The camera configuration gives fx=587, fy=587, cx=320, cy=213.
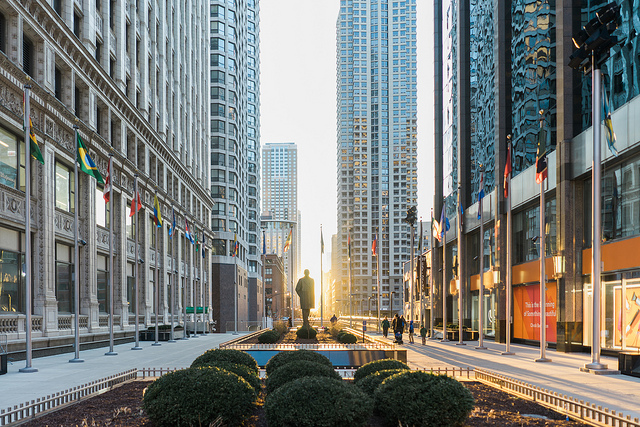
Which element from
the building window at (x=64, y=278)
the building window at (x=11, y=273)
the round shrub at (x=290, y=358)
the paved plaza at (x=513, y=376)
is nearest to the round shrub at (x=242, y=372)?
the round shrub at (x=290, y=358)

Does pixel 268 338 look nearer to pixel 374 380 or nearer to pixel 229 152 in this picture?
pixel 374 380

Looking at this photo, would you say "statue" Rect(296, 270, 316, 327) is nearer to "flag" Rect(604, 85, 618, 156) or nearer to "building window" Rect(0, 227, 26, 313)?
"building window" Rect(0, 227, 26, 313)

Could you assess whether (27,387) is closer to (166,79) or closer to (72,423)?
(72,423)

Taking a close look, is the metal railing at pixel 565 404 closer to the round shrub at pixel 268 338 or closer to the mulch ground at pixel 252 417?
the mulch ground at pixel 252 417

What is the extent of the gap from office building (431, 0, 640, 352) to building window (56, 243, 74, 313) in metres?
25.3

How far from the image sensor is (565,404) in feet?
34.8

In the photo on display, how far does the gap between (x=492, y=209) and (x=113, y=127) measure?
1205 inches

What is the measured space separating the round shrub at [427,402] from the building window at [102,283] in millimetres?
35754

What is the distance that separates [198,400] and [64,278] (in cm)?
2876

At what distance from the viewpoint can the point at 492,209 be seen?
47.3 m

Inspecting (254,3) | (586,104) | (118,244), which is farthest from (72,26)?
(254,3)

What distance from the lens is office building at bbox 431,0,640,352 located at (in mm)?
28516

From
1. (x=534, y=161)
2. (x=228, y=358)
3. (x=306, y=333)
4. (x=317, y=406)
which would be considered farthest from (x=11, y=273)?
(x=534, y=161)

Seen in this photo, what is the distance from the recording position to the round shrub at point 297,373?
11009 millimetres
